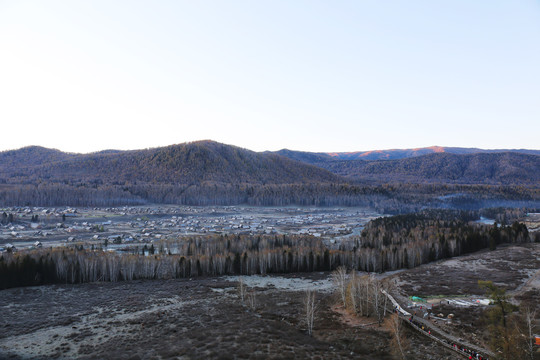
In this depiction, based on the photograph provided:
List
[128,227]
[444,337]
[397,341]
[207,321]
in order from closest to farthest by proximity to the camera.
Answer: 1. [397,341]
2. [444,337]
3. [207,321]
4. [128,227]

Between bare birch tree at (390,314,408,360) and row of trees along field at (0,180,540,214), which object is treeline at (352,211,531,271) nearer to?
bare birch tree at (390,314,408,360)

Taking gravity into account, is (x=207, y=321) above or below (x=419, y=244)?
below

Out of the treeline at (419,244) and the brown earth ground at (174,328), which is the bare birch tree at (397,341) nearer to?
the brown earth ground at (174,328)

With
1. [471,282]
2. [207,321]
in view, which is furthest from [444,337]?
[471,282]

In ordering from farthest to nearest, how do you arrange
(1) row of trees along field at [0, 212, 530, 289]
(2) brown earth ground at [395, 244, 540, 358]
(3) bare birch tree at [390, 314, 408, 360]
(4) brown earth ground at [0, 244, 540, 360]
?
1. (1) row of trees along field at [0, 212, 530, 289]
2. (2) brown earth ground at [395, 244, 540, 358]
3. (4) brown earth ground at [0, 244, 540, 360]
4. (3) bare birch tree at [390, 314, 408, 360]

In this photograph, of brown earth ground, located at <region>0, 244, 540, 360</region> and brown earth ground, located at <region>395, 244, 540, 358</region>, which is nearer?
brown earth ground, located at <region>0, 244, 540, 360</region>

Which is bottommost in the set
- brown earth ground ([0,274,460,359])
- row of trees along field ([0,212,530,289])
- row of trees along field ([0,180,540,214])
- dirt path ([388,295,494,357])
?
dirt path ([388,295,494,357])

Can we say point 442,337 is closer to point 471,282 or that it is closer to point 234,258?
point 471,282

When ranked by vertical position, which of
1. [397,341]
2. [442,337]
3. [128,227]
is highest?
[128,227]

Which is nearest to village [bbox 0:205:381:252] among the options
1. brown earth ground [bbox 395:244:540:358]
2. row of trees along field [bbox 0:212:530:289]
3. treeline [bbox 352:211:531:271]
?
treeline [bbox 352:211:531:271]
